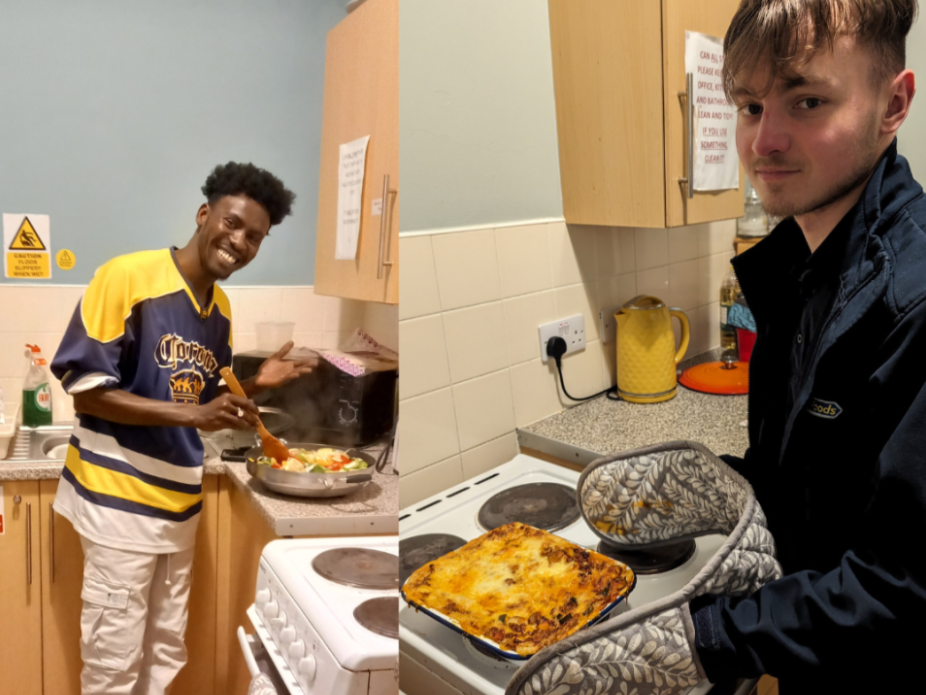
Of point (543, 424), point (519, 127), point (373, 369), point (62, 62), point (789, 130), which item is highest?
point (519, 127)

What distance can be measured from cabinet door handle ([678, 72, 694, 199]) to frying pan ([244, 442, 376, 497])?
3.54ft

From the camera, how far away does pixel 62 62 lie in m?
0.24

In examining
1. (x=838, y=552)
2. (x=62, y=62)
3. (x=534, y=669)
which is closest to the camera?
(x=62, y=62)

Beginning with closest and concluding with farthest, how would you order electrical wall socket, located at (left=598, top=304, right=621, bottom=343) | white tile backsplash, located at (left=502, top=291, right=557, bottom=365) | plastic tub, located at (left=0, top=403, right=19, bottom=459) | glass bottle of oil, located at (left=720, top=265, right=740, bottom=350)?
plastic tub, located at (left=0, top=403, right=19, bottom=459), white tile backsplash, located at (left=502, top=291, right=557, bottom=365), electrical wall socket, located at (left=598, top=304, right=621, bottom=343), glass bottle of oil, located at (left=720, top=265, right=740, bottom=350)

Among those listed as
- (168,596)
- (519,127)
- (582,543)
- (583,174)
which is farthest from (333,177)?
(583,174)

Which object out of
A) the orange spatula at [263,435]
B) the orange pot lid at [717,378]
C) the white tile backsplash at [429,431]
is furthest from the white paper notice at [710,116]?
the orange spatula at [263,435]

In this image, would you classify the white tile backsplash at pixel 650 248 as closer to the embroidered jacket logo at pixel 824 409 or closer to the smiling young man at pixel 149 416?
the embroidered jacket logo at pixel 824 409

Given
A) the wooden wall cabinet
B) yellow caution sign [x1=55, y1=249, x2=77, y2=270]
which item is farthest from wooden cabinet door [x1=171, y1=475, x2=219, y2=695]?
the wooden wall cabinet

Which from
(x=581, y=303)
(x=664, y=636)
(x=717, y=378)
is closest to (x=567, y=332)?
(x=581, y=303)

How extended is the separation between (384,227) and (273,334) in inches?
2.9

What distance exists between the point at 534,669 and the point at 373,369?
0.37m

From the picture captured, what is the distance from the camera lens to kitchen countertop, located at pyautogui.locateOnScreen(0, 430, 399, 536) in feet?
0.84

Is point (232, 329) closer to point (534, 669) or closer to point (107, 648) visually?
point (107, 648)

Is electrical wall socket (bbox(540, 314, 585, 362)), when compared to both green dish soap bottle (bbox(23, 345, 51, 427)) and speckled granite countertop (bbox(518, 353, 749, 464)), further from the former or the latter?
green dish soap bottle (bbox(23, 345, 51, 427))
